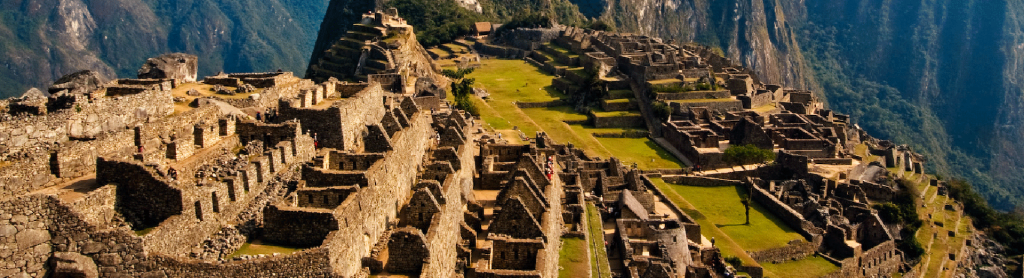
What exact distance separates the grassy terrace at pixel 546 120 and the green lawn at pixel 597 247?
596 inches

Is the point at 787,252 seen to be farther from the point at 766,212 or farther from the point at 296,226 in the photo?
the point at 296,226

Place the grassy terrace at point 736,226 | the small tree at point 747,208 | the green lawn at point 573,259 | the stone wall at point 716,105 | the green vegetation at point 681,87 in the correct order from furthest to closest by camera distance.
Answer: the green vegetation at point 681,87 < the stone wall at point 716,105 < the small tree at point 747,208 < the grassy terrace at point 736,226 < the green lawn at point 573,259

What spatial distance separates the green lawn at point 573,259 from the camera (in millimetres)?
26250

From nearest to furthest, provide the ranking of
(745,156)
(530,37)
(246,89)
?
(246,89) < (745,156) < (530,37)

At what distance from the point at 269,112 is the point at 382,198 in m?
6.23

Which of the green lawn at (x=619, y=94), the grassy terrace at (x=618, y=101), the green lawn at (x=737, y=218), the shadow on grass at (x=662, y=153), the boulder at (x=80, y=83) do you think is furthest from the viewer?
the green lawn at (x=619, y=94)

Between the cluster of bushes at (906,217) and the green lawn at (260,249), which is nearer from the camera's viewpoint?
the green lawn at (260,249)

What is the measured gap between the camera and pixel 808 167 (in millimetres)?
56406

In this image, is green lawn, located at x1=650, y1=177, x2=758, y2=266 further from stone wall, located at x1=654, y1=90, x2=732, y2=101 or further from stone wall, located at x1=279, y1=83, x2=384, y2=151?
stone wall, located at x1=654, y1=90, x2=732, y2=101

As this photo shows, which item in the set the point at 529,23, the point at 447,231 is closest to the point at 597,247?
the point at 447,231

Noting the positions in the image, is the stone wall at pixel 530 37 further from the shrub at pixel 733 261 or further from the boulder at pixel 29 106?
the boulder at pixel 29 106

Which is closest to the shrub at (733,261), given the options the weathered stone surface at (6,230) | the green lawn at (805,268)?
the green lawn at (805,268)

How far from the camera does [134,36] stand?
68.9 metres

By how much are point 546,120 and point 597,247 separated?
35.4 metres
